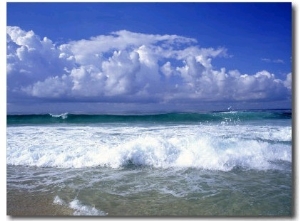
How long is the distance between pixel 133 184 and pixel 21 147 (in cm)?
126

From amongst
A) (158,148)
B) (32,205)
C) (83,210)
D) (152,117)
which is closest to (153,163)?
(158,148)

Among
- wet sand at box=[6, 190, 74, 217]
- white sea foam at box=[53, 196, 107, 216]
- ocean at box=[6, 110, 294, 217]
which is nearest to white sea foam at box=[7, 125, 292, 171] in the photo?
ocean at box=[6, 110, 294, 217]

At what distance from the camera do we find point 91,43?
10.7 ft

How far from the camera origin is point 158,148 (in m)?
3.63

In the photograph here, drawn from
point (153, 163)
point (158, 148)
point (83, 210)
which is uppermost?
point (158, 148)

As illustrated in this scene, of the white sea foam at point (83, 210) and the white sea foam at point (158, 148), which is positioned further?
the white sea foam at point (158, 148)

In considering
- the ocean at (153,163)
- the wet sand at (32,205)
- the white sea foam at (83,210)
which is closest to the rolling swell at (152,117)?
the ocean at (153,163)

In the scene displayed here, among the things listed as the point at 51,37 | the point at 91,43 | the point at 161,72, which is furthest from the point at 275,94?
the point at 51,37

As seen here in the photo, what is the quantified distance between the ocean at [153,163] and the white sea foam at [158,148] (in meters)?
0.01

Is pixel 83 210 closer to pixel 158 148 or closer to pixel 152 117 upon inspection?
pixel 158 148

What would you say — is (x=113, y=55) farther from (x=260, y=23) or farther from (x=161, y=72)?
(x=260, y=23)

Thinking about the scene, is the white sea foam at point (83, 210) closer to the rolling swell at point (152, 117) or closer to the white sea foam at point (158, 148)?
the white sea foam at point (158, 148)

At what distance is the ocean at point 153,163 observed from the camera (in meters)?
3.02

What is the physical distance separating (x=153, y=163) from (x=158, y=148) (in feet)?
0.58
